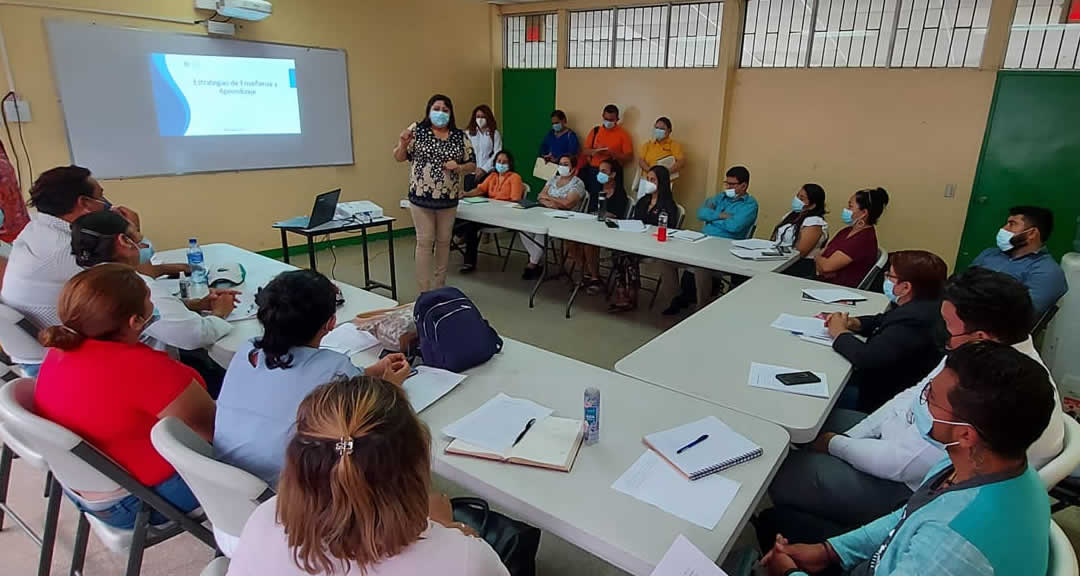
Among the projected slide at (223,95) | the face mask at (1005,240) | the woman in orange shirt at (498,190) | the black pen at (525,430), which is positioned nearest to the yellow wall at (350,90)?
the projected slide at (223,95)

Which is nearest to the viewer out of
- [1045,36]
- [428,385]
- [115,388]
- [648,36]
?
[115,388]

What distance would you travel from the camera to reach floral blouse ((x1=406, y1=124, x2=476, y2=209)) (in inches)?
160

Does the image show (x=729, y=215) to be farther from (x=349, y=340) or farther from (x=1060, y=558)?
(x=1060, y=558)

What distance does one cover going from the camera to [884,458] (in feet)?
5.23

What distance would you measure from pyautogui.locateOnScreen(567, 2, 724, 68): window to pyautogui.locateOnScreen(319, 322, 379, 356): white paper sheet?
5.07 metres

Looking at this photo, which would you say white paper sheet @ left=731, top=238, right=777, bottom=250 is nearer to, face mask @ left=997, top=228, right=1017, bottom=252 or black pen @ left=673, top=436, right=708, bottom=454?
face mask @ left=997, top=228, right=1017, bottom=252

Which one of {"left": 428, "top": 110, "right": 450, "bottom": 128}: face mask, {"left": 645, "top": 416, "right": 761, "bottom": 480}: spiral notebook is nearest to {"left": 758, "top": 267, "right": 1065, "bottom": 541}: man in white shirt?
{"left": 645, "top": 416, "right": 761, "bottom": 480}: spiral notebook

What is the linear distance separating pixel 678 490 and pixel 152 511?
137 centimetres

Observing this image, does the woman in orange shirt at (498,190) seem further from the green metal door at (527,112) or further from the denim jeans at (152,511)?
the denim jeans at (152,511)

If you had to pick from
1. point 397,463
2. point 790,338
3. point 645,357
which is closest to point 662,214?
point 790,338

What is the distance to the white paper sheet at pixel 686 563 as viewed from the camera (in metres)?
1.10

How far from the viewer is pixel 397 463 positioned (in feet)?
2.83

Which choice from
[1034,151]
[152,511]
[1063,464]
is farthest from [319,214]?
[1034,151]

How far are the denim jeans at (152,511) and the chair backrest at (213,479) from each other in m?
0.24
